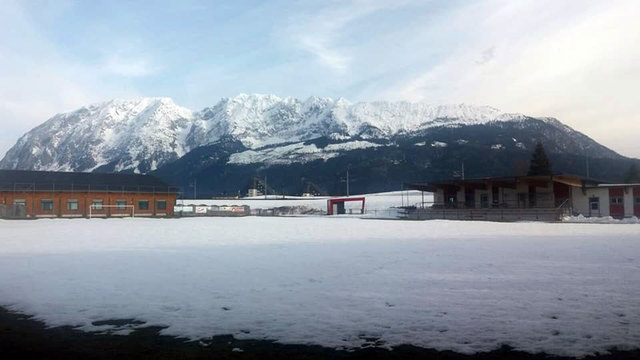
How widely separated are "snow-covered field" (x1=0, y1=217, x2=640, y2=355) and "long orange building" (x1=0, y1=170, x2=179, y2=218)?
52400 millimetres

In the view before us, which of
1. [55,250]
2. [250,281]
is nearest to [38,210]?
[55,250]

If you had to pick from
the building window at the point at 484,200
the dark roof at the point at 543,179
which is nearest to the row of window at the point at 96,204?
the dark roof at the point at 543,179

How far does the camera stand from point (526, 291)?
10094 millimetres

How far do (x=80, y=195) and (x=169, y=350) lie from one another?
66.0 metres

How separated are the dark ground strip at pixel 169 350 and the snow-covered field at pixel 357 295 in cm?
30

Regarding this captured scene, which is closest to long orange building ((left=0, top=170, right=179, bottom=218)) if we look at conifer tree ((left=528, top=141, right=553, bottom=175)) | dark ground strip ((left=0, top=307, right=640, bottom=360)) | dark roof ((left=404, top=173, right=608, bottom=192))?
dark roof ((left=404, top=173, right=608, bottom=192))

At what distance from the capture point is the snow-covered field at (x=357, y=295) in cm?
727

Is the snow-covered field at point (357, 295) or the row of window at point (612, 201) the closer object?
the snow-covered field at point (357, 295)

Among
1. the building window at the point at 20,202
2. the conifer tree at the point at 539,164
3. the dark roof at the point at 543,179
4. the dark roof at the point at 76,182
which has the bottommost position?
the building window at the point at 20,202

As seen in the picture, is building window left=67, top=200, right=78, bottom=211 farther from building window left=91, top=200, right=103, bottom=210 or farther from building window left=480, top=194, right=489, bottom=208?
building window left=480, top=194, right=489, bottom=208

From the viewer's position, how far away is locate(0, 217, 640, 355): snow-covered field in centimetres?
727

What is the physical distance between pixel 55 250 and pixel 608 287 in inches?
737

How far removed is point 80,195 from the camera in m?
65.2

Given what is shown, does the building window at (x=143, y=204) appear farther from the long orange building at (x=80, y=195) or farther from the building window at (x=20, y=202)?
the building window at (x=20, y=202)
